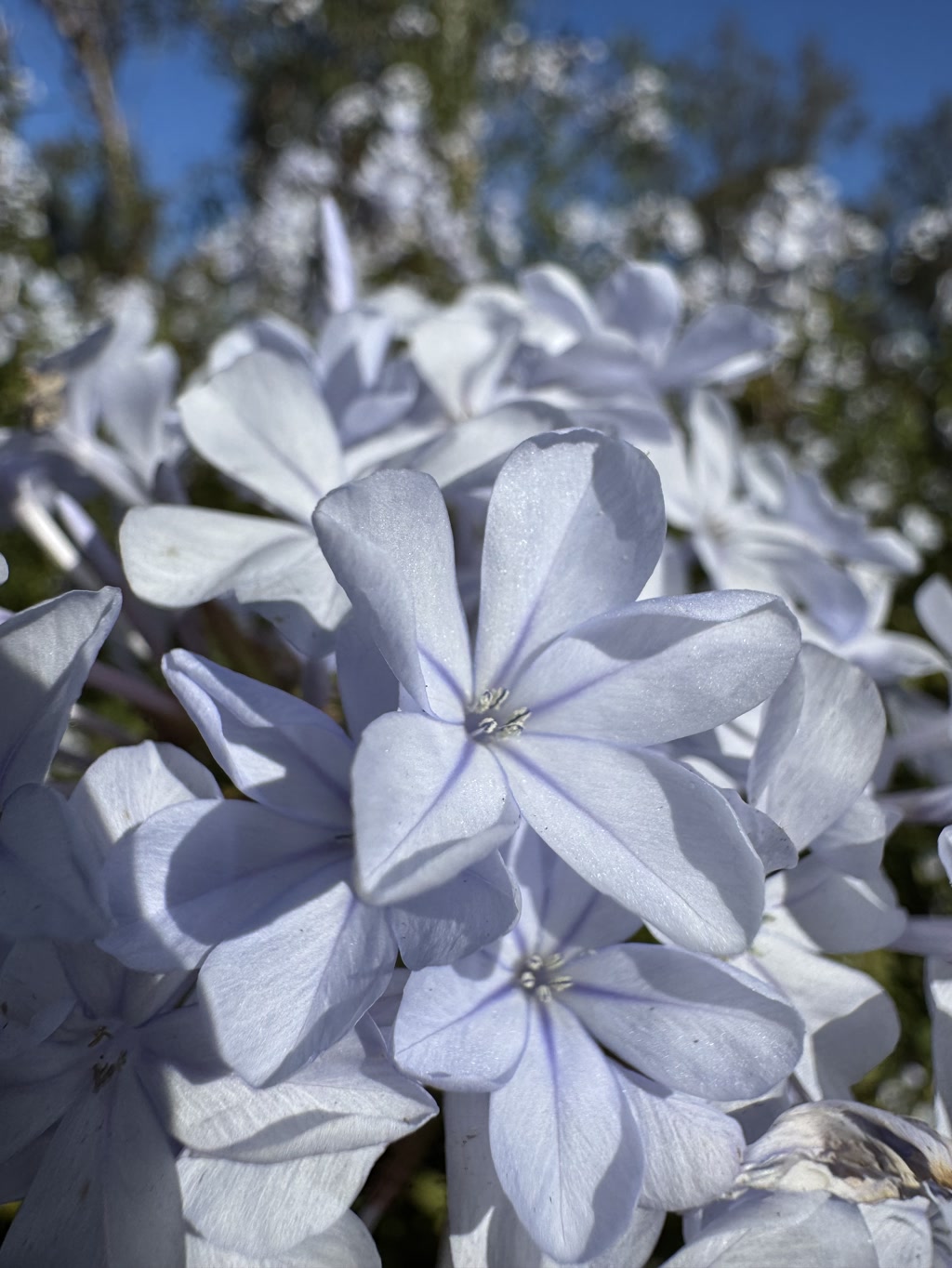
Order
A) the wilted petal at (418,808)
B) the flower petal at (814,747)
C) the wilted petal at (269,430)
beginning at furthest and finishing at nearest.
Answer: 1. the wilted petal at (269,430)
2. the flower petal at (814,747)
3. the wilted petal at (418,808)

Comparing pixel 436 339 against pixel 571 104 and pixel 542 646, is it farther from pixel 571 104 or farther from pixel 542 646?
pixel 571 104

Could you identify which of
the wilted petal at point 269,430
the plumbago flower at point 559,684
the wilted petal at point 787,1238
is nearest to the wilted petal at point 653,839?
the plumbago flower at point 559,684

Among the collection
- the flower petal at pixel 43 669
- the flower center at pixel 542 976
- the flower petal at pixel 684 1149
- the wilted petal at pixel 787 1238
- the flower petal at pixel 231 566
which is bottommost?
the wilted petal at pixel 787 1238

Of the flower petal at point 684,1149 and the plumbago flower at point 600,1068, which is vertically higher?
the plumbago flower at point 600,1068

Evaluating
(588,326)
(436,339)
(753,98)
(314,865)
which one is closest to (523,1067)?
(314,865)

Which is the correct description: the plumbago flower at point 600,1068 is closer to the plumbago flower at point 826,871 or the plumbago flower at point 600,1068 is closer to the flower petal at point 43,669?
the plumbago flower at point 826,871

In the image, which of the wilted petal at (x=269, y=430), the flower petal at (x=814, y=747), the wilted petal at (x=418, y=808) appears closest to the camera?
the wilted petal at (x=418, y=808)

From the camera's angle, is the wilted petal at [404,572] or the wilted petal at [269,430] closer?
the wilted petal at [404,572]

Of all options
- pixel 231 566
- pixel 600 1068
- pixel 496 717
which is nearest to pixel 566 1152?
pixel 600 1068
